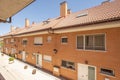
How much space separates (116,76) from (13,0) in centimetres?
836

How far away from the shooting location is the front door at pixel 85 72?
1098 centimetres

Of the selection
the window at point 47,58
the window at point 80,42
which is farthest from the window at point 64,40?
the window at point 47,58

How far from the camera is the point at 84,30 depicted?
1155 centimetres

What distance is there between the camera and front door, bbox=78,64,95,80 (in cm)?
1098

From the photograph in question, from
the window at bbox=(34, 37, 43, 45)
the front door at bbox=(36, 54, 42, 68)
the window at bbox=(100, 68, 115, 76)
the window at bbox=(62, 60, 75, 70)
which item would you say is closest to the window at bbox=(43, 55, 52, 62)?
the front door at bbox=(36, 54, 42, 68)

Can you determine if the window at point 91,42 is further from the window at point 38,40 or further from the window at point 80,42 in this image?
the window at point 38,40

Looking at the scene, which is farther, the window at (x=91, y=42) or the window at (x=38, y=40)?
the window at (x=38, y=40)

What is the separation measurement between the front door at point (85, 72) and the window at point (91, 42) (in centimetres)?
173

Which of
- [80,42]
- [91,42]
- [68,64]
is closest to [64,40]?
[80,42]

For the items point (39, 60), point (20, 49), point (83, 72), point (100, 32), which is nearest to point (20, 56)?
point (20, 49)

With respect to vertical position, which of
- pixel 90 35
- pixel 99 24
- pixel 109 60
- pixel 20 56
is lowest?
pixel 20 56

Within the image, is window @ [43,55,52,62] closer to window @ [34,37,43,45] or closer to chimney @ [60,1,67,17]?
window @ [34,37,43,45]

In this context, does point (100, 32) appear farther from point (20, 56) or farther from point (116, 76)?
point (20, 56)

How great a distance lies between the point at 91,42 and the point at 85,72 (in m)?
2.83
